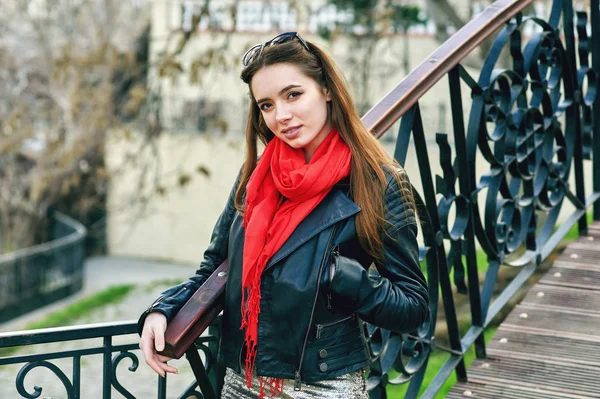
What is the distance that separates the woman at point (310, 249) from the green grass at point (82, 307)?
13793 mm

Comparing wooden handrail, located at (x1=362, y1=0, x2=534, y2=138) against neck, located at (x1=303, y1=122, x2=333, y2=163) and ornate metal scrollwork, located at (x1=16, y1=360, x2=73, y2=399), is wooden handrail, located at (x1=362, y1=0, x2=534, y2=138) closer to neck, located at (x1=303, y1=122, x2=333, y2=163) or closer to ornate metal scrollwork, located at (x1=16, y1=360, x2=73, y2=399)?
neck, located at (x1=303, y1=122, x2=333, y2=163)

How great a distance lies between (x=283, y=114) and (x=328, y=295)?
45 cm

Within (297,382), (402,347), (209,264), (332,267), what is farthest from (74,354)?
(402,347)

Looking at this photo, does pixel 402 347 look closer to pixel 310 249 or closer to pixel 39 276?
pixel 310 249

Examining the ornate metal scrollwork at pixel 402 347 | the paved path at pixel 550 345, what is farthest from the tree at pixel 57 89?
the ornate metal scrollwork at pixel 402 347

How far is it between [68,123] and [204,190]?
14.8 ft

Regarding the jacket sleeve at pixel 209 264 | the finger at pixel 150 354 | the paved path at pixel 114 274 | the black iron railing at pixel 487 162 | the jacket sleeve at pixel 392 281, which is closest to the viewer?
the jacket sleeve at pixel 392 281

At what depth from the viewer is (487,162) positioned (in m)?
3.50

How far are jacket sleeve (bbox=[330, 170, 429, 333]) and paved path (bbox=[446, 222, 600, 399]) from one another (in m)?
1.06

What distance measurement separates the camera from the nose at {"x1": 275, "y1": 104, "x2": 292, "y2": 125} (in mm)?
2162

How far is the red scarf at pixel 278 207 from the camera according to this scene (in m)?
2.10

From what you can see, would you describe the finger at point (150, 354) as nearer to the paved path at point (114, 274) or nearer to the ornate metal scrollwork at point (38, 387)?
the ornate metal scrollwork at point (38, 387)

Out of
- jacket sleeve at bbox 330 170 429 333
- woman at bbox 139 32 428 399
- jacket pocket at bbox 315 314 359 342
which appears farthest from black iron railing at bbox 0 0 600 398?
jacket sleeve at bbox 330 170 429 333

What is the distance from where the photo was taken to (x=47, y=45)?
56.6 feet
